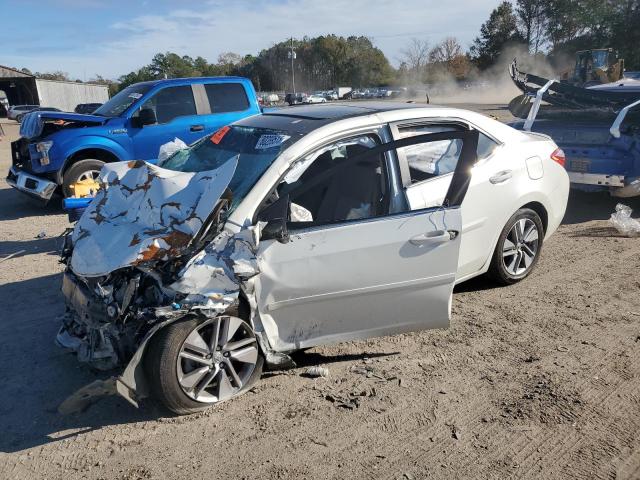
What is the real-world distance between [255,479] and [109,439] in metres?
0.96

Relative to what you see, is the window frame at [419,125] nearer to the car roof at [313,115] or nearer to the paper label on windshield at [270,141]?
the car roof at [313,115]

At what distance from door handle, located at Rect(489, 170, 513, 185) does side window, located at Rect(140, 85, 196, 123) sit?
6142mm

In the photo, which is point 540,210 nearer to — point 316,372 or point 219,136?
point 316,372

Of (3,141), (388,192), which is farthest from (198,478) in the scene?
(3,141)

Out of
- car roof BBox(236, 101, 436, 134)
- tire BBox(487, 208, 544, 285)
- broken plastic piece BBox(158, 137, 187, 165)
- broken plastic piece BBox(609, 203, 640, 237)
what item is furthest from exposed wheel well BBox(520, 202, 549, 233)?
broken plastic piece BBox(158, 137, 187, 165)

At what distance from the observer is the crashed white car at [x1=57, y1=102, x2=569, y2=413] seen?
3250 mm

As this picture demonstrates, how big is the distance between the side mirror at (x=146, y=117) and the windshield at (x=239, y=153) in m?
4.33

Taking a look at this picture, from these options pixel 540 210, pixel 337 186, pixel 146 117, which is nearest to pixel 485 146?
pixel 540 210

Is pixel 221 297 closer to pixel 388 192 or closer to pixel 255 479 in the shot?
pixel 255 479

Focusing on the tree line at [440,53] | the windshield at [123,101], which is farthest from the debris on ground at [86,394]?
the tree line at [440,53]

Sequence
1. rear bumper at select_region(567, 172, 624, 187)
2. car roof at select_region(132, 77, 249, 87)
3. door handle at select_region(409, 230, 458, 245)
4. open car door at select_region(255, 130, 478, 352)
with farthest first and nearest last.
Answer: car roof at select_region(132, 77, 249, 87) → rear bumper at select_region(567, 172, 624, 187) → door handle at select_region(409, 230, 458, 245) → open car door at select_region(255, 130, 478, 352)

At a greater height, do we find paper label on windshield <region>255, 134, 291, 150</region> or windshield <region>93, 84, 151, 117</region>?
windshield <region>93, 84, 151, 117</region>

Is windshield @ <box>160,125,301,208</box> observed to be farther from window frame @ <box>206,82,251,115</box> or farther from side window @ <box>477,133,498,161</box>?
window frame @ <box>206,82,251,115</box>

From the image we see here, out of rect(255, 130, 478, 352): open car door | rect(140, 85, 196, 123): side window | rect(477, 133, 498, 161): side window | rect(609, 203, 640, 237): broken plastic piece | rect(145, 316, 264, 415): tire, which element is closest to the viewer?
rect(145, 316, 264, 415): tire
